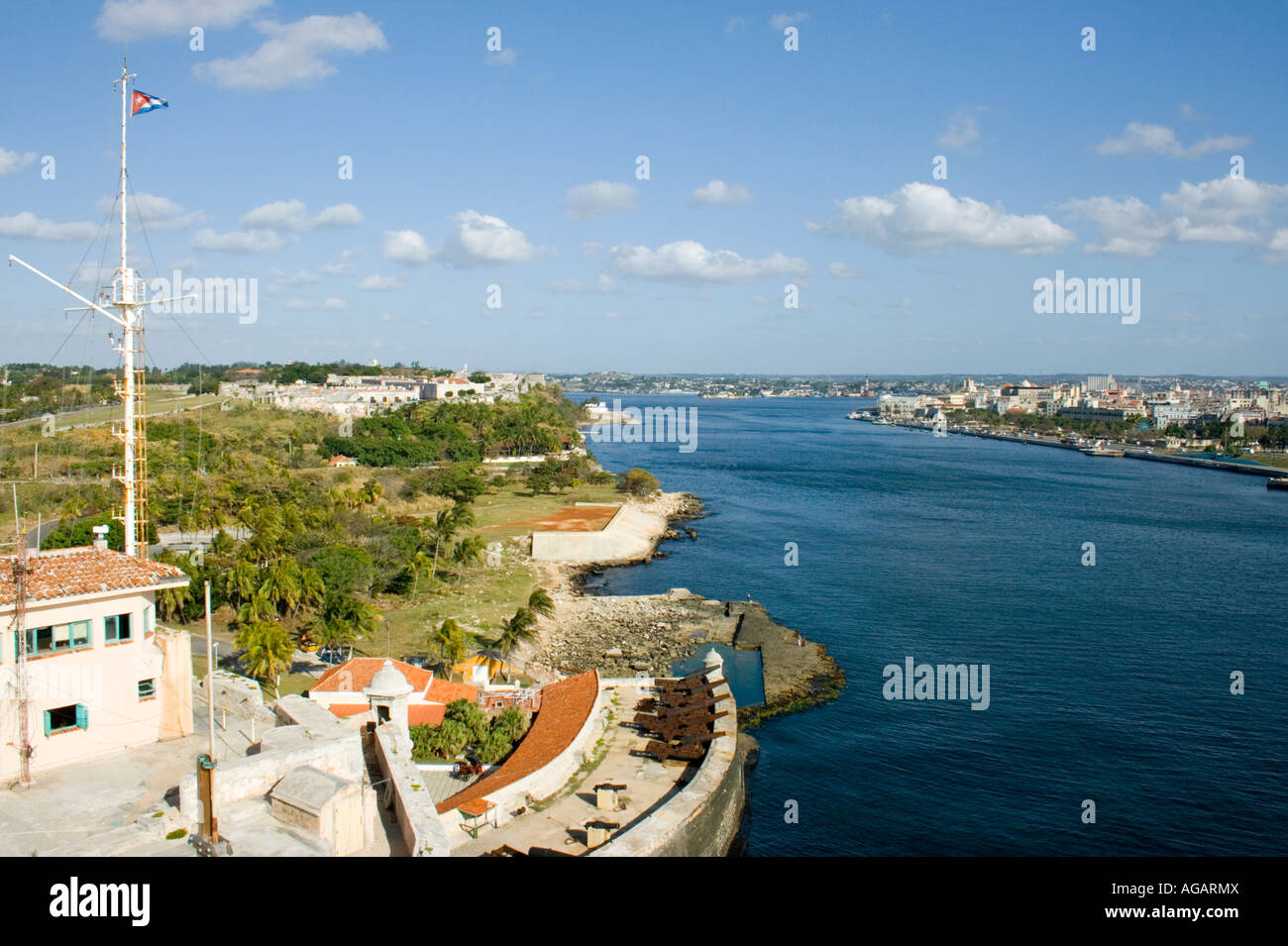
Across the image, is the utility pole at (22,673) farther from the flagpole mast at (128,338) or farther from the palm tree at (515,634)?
the palm tree at (515,634)

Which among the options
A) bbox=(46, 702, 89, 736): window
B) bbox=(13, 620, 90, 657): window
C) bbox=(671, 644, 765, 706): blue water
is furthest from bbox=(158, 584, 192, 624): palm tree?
bbox=(46, 702, 89, 736): window

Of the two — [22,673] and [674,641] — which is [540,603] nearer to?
[674,641]

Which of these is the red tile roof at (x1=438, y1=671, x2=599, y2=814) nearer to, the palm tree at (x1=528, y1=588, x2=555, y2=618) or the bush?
the palm tree at (x1=528, y1=588, x2=555, y2=618)

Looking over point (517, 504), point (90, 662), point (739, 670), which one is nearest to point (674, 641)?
point (739, 670)

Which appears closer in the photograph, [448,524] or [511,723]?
[511,723]

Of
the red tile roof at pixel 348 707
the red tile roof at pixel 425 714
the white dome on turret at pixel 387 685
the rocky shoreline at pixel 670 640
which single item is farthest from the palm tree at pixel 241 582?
the white dome on turret at pixel 387 685
